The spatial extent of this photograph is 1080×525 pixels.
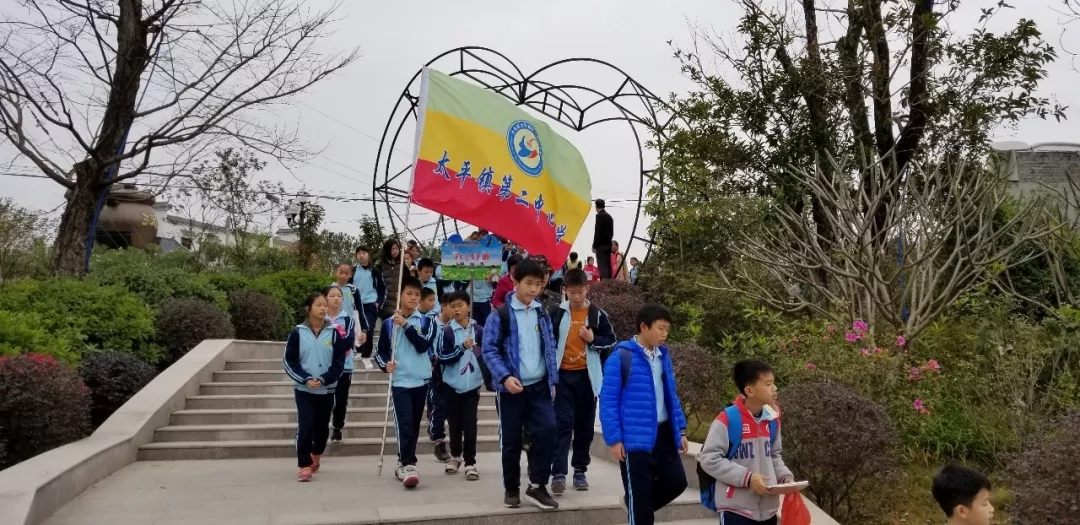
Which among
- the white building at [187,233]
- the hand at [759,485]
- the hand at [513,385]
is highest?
the white building at [187,233]

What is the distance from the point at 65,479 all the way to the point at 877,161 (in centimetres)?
817

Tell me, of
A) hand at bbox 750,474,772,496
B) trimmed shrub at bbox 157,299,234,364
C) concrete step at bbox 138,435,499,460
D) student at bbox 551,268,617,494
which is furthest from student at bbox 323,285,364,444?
hand at bbox 750,474,772,496

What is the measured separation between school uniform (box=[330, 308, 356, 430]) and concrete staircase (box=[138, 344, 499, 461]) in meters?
0.32

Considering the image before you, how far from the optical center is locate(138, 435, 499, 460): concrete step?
26.5 feet

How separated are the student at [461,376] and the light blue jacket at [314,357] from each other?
0.83 metres

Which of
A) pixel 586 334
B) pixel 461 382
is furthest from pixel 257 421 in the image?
pixel 586 334

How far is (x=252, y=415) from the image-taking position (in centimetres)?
928

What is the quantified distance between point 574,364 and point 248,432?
4119mm

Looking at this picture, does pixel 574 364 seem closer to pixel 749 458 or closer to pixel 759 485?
pixel 749 458

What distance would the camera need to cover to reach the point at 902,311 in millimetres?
8875

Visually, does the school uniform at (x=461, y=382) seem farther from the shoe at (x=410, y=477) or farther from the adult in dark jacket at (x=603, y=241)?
the adult in dark jacket at (x=603, y=241)

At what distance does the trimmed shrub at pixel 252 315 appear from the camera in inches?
543

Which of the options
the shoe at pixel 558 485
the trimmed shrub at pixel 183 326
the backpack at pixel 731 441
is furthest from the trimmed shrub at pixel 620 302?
the backpack at pixel 731 441

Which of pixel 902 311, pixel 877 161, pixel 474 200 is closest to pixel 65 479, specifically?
pixel 474 200
